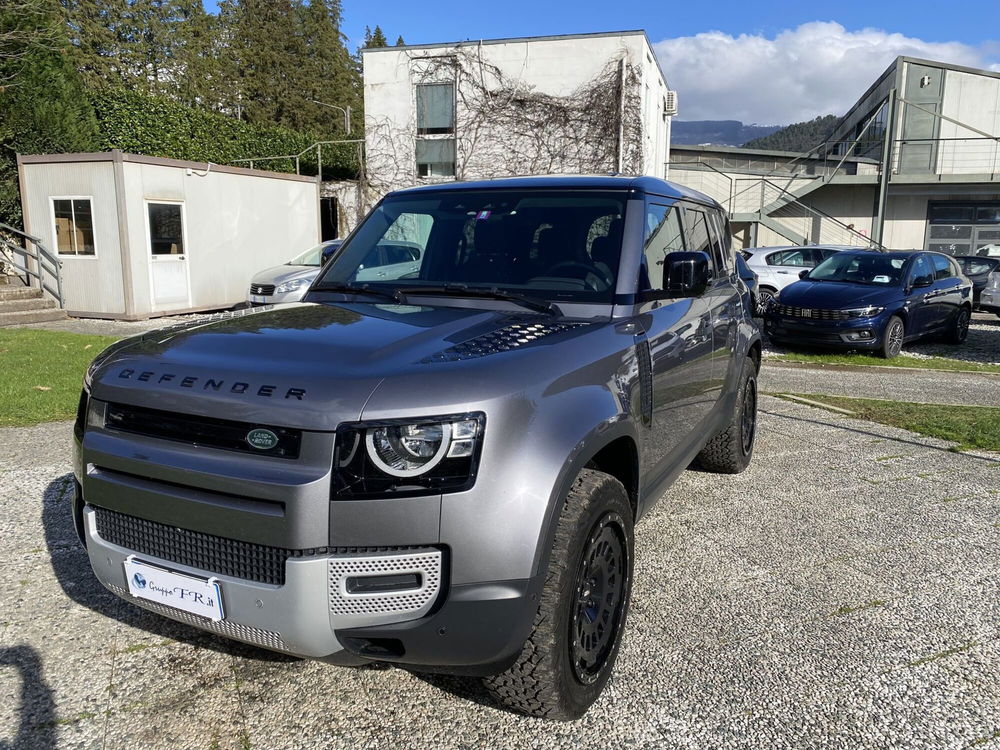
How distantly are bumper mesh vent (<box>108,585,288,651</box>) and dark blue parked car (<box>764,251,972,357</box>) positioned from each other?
35.2 feet

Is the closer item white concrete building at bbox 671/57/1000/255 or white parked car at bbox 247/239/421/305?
white parked car at bbox 247/239/421/305

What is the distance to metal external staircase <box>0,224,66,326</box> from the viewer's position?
14.5 m

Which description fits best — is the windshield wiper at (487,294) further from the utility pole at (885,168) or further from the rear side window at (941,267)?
the utility pole at (885,168)

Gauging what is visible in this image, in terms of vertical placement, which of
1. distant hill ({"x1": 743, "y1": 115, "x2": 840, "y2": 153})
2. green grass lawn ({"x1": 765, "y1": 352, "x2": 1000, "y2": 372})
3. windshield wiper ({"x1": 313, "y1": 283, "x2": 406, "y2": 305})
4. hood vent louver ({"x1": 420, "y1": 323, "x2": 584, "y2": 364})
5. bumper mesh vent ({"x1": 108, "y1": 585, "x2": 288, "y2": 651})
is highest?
distant hill ({"x1": 743, "y1": 115, "x2": 840, "y2": 153})

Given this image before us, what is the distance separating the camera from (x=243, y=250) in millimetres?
17391

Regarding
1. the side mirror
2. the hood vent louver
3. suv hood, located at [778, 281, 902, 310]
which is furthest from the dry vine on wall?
the hood vent louver

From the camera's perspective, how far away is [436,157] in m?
23.7

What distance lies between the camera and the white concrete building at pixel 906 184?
28.8 metres

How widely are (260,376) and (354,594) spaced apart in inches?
27.7

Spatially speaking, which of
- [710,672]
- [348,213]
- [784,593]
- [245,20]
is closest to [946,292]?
[784,593]

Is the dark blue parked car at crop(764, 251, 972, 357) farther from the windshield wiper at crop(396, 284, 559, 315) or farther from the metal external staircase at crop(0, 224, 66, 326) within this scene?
the metal external staircase at crop(0, 224, 66, 326)

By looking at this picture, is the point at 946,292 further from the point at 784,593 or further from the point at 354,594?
the point at 354,594

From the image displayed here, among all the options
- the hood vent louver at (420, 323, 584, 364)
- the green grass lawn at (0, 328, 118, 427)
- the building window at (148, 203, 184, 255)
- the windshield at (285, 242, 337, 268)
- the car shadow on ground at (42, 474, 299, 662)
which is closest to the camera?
the hood vent louver at (420, 323, 584, 364)

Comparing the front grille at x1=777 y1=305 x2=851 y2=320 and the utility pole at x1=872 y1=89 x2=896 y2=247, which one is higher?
the utility pole at x1=872 y1=89 x2=896 y2=247
